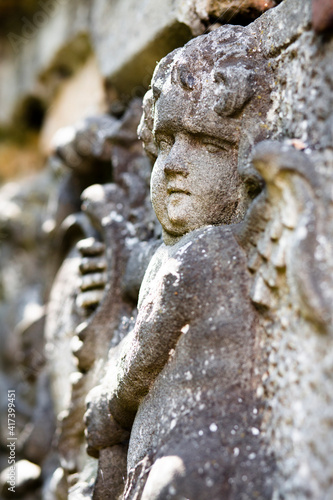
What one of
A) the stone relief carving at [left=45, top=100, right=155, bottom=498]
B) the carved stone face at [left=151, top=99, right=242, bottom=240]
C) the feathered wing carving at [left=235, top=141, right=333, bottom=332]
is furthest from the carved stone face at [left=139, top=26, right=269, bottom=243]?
the stone relief carving at [left=45, top=100, right=155, bottom=498]

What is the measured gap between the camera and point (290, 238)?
0.97 metres

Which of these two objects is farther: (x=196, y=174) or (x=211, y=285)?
(x=196, y=174)

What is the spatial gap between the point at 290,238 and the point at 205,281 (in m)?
0.19

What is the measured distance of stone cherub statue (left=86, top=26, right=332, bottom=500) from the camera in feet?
3.28

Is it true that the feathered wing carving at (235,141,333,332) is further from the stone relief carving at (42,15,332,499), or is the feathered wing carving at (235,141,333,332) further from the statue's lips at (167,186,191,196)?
the statue's lips at (167,186,191,196)

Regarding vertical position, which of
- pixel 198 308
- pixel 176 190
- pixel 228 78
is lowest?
pixel 198 308

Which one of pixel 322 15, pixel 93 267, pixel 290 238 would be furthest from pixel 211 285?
pixel 93 267

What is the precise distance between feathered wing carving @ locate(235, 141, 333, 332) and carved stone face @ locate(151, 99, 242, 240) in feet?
0.55

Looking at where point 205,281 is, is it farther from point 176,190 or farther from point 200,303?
point 176,190

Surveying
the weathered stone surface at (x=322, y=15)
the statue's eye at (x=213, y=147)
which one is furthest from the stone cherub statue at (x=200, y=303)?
the weathered stone surface at (x=322, y=15)

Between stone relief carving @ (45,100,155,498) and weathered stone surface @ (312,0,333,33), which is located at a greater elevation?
weathered stone surface @ (312,0,333,33)

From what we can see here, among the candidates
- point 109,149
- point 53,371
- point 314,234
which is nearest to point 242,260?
point 314,234

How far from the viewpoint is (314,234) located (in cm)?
92

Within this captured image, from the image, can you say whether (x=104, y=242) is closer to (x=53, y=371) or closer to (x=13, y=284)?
(x=53, y=371)
